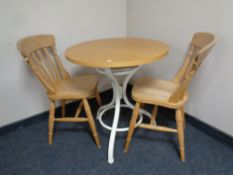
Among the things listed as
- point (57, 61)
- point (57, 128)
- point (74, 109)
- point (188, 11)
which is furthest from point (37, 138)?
point (188, 11)

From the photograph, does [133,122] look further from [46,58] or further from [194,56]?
[46,58]

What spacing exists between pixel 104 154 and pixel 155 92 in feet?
2.08

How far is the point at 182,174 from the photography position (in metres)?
1.39

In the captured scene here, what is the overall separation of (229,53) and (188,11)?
1.54 ft

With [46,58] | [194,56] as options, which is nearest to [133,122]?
[194,56]

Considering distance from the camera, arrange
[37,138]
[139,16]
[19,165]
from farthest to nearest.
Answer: [139,16] < [37,138] < [19,165]

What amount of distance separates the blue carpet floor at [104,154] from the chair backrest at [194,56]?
0.50 meters

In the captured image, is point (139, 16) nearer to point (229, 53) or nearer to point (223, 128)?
point (229, 53)

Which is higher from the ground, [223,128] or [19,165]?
[223,128]

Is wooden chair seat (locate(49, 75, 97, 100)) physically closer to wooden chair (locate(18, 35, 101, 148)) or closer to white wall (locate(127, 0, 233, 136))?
wooden chair (locate(18, 35, 101, 148))

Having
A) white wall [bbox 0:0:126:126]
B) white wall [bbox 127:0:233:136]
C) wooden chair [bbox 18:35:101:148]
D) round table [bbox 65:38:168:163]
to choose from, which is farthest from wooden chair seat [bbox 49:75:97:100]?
white wall [bbox 127:0:233:136]

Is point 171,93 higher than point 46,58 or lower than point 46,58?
lower

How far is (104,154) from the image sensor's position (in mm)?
1598

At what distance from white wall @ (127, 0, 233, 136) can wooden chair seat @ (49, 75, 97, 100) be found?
30.0 inches
